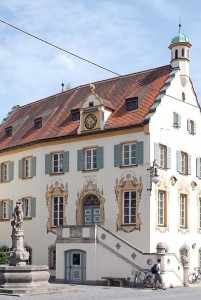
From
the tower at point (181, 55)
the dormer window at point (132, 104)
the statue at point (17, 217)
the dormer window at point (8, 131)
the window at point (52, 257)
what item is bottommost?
the window at point (52, 257)

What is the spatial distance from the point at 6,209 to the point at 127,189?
1144 centimetres

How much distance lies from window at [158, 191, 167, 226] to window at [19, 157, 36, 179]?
9.39 metres

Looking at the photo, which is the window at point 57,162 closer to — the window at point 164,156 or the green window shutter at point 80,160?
the green window shutter at point 80,160

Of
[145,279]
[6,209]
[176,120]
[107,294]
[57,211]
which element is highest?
[176,120]

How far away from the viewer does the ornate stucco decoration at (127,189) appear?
113 ft

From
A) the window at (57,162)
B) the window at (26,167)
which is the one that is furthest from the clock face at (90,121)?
the window at (26,167)

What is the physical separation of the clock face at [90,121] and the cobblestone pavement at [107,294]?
1031 centimetres

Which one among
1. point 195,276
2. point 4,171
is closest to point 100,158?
point 195,276

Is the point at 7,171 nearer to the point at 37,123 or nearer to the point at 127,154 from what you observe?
the point at 37,123

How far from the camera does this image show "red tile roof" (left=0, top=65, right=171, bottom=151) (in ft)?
121

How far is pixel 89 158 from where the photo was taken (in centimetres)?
3744

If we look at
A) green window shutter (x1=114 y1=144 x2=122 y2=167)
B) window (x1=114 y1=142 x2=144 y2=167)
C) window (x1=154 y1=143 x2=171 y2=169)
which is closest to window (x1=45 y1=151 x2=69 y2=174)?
green window shutter (x1=114 y1=144 x2=122 y2=167)

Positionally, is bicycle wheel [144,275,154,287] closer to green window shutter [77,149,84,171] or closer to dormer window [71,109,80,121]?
green window shutter [77,149,84,171]

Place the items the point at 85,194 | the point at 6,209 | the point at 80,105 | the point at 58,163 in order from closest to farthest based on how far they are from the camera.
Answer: the point at 85,194 < the point at 58,163 < the point at 80,105 < the point at 6,209
